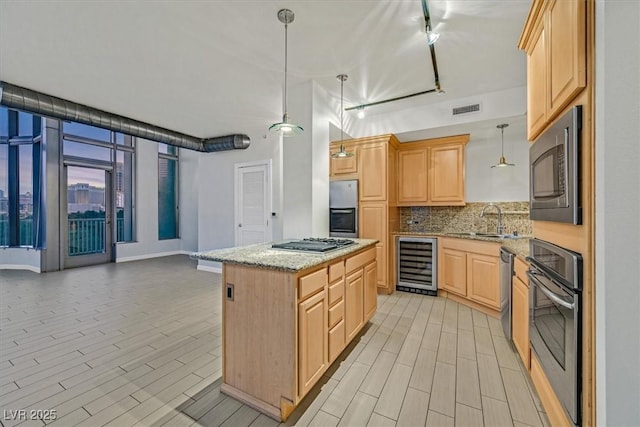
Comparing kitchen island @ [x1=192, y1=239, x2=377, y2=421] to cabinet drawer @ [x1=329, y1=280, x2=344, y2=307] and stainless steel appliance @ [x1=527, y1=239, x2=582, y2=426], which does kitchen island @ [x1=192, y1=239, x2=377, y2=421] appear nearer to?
cabinet drawer @ [x1=329, y1=280, x2=344, y2=307]

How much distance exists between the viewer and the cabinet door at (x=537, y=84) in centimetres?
164

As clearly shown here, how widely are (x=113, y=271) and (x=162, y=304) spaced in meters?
2.88

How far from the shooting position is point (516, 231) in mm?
3984

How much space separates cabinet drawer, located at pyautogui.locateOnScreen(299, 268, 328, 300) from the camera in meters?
1.69

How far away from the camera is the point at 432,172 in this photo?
4.24m

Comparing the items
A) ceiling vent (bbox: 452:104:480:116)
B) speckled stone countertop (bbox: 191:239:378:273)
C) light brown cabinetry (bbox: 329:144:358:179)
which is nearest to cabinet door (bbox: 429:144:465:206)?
ceiling vent (bbox: 452:104:480:116)

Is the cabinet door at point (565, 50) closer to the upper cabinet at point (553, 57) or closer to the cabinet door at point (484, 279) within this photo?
the upper cabinet at point (553, 57)

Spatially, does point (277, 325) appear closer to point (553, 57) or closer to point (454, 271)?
point (553, 57)

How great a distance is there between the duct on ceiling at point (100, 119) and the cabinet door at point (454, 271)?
4117mm

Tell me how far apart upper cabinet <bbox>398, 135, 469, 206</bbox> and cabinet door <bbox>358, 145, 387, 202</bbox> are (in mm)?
611

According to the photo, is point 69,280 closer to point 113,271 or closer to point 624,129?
point 113,271

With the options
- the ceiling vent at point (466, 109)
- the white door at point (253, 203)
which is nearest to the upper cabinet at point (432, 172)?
the ceiling vent at point (466, 109)

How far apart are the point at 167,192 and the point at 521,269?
27.3 ft

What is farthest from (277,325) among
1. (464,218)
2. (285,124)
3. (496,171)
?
(496,171)
